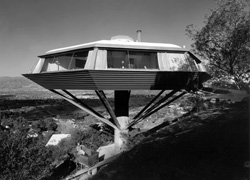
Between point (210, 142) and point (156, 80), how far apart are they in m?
3.94

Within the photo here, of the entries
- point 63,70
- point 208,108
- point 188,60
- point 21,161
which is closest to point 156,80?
point 188,60

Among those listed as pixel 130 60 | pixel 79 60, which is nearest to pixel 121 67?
pixel 130 60

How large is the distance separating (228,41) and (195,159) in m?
6.08

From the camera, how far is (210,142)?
7.57 metres

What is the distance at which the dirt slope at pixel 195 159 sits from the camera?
215 inches

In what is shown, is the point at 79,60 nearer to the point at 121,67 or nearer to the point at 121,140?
the point at 121,67

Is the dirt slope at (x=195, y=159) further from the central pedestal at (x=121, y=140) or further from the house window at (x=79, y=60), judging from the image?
the house window at (x=79, y=60)

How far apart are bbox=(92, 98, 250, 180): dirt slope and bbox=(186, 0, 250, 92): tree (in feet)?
7.20

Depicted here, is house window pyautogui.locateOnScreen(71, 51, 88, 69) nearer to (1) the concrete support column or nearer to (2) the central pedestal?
(1) the concrete support column

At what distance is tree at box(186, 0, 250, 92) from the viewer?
750 cm

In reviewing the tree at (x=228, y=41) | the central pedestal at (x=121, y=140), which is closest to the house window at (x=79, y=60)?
the central pedestal at (x=121, y=140)

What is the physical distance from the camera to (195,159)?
21.2 ft

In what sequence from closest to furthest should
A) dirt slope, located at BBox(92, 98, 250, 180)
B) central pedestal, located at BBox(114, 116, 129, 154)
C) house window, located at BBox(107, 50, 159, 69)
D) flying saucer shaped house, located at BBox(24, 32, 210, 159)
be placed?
dirt slope, located at BBox(92, 98, 250, 180)
flying saucer shaped house, located at BBox(24, 32, 210, 159)
house window, located at BBox(107, 50, 159, 69)
central pedestal, located at BBox(114, 116, 129, 154)

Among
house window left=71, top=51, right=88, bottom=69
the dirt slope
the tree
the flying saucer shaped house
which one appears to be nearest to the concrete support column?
the dirt slope
